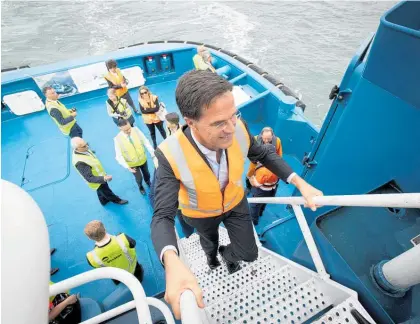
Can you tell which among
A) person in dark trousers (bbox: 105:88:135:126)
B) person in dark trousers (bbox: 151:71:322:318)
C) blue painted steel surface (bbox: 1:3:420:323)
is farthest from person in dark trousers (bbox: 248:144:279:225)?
person in dark trousers (bbox: 105:88:135:126)

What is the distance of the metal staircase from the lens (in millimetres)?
1452

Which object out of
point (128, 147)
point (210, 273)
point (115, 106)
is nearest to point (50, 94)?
point (115, 106)

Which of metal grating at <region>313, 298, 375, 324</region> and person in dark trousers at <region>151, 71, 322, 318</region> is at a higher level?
person in dark trousers at <region>151, 71, 322, 318</region>

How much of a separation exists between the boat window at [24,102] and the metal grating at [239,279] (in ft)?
24.3

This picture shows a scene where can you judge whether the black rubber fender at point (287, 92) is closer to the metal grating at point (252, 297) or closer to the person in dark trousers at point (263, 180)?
the person in dark trousers at point (263, 180)

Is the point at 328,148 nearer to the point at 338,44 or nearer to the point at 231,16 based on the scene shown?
the point at 338,44

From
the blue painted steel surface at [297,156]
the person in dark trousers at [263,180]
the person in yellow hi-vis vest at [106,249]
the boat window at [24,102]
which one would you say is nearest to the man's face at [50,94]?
the blue painted steel surface at [297,156]

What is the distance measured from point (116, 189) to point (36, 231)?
13.5ft

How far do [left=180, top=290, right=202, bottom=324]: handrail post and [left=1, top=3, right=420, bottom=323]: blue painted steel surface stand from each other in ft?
3.79

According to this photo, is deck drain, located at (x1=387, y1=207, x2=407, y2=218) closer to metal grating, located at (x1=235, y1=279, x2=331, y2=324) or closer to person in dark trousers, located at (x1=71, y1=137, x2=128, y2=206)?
metal grating, located at (x1=235, y1=279, x2=331, y2=324)

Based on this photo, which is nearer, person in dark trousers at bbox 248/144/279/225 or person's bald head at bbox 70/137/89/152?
person in dark trousers at bbox 248/144/279/225

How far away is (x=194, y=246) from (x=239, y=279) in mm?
1209

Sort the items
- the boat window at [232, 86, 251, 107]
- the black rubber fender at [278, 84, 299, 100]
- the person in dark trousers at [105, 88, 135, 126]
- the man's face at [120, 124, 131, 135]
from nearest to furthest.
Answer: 1. the man's face at [120, 124, 131, 135]
2. the person in dark trousers at [105, 88, 135, 126]
3. the black rubber fender at [278, 84, 299, 100]
4. the boat window at [232, 86, 251, 107]

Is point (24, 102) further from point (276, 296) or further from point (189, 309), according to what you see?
point (189, 309)
